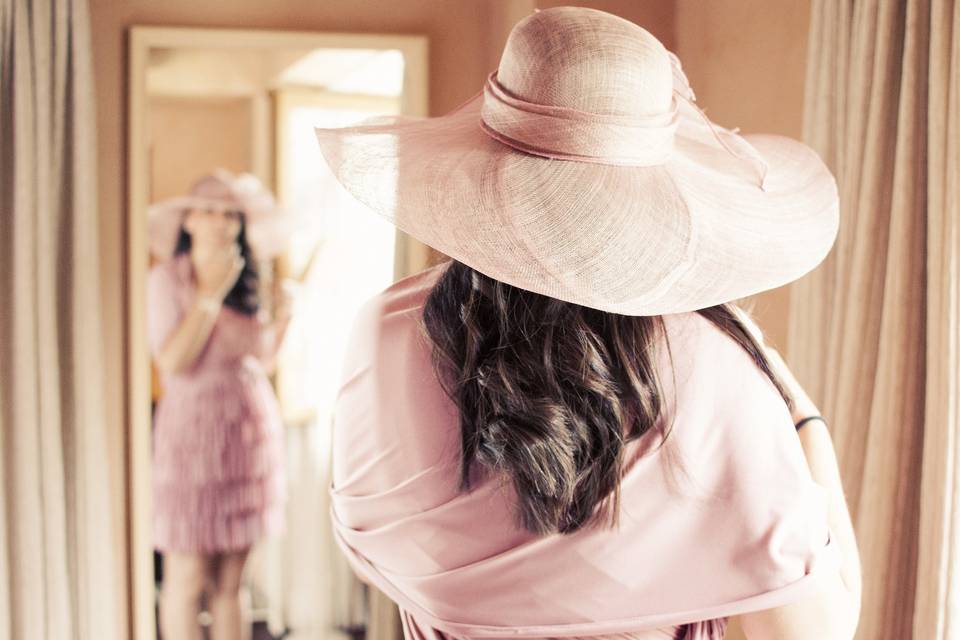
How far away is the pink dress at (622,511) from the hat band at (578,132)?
0.53 feet

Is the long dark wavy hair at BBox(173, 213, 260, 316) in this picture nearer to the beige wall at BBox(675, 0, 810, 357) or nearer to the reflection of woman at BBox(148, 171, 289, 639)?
the reflection of woman at BBox(148, 171, 289, 639)

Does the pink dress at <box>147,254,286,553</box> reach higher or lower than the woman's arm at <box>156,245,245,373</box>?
lower

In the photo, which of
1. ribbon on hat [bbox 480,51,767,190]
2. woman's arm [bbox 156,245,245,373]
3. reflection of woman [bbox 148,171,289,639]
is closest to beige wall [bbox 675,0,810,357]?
ribbon on hat [bbox 480,51,767,190]

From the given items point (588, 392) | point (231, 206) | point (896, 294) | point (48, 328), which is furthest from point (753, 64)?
point (48, 328)

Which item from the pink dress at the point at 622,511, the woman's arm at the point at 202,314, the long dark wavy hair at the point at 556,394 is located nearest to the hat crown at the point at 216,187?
the woman's arm at the point at 202,314

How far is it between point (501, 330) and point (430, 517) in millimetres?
193

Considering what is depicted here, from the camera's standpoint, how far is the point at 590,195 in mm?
746

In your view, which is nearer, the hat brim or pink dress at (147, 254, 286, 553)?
the hat brim

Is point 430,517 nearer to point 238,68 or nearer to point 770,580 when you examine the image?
point 770,580

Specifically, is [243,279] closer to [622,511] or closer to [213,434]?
[213,434]

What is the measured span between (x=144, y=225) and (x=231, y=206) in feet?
0.70

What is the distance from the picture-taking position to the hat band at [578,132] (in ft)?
2.47

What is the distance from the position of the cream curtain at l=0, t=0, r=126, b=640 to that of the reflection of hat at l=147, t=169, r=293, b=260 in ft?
0.49

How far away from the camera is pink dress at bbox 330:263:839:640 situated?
0.71 meters
